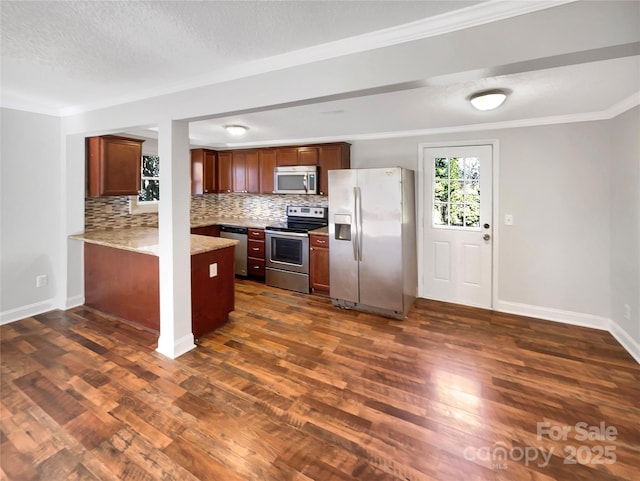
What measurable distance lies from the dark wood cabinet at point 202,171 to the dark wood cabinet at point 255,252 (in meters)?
1.24

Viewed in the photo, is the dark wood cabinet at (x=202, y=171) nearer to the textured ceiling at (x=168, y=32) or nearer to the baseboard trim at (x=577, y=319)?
the textured ceiling at (x=168, y=32)

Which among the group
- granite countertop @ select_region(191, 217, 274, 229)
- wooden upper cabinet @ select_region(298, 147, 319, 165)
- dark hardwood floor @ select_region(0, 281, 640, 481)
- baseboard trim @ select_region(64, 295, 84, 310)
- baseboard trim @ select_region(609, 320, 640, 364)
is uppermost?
wooden upper cabinet @ select_region(298, 147, 319, 165)

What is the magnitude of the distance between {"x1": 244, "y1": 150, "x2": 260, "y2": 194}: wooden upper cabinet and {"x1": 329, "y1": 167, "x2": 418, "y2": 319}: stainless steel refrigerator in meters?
1.83

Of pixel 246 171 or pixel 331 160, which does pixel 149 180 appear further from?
pixel 331 160

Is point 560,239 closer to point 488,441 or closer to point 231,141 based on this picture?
point 488,441

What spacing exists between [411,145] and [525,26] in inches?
113

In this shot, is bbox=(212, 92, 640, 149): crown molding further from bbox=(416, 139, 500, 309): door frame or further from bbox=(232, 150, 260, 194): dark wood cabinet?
bbox=(232, 150, 260, 194): dark wood cabinet

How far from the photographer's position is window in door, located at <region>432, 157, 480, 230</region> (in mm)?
3980

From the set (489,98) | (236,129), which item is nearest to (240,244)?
(236,129)

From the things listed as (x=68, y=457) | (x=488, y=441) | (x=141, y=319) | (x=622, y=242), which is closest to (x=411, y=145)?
(x=622, y=242)

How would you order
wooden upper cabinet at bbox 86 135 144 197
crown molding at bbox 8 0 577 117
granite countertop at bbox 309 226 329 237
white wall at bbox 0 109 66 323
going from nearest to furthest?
crown molding at bbox 8 0 577 117, white wall at bbox 0 109 66 323, wooden upper cabinet at bbox 86 135 144 197, granite countertop at bbox 309 226 329 237

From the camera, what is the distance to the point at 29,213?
3.52 m

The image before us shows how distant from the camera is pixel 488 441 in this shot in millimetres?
1862

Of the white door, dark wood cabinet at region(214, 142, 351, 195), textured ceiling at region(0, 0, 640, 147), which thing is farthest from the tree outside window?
the white door
